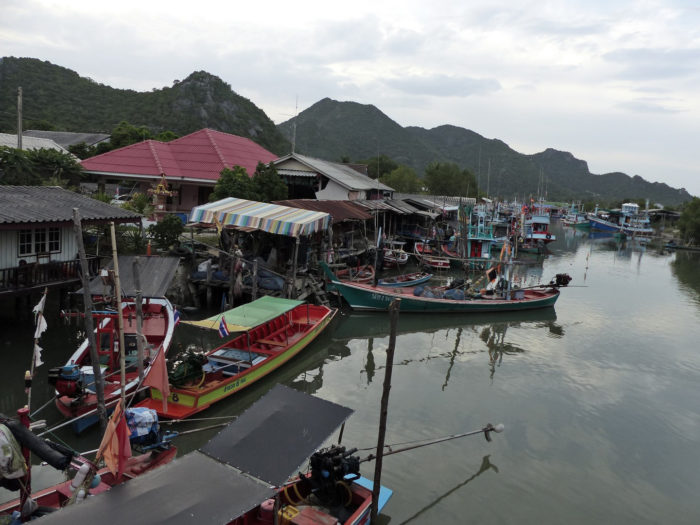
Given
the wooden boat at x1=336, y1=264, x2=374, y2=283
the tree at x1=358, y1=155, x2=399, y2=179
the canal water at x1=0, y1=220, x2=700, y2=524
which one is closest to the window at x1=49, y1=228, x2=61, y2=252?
the canal water at x1=0, y1=220, x2=700, y2=524

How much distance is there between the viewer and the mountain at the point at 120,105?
48.3 m

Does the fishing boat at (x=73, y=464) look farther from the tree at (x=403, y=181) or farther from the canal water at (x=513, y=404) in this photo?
the tree at (x=403, y=181)

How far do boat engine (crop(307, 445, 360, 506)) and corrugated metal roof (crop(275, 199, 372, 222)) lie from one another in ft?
55.0

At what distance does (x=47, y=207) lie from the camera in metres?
14.5

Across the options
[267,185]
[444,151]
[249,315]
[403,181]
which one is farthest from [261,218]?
[444,151]

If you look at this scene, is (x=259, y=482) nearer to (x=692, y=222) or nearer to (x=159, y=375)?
(x=159, y=375)

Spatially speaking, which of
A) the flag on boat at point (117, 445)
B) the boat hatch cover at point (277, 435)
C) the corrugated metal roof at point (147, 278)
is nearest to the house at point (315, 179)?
the corrugated metal roof at point (147, 278)

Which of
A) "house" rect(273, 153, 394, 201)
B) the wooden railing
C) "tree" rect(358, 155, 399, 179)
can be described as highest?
"tree" rect(358, 155, 399, 179)

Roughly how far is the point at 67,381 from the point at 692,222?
65779mm

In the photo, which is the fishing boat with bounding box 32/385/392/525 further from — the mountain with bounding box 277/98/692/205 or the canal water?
the mountain with bounding box 277/98/692/205

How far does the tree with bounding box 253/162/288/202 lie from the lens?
83.7 feet

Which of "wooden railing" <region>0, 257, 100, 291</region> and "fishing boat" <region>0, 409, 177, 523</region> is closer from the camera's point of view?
"fishing boat" <region>0, 409, 177, 523</region>

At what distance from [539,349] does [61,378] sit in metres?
15.9

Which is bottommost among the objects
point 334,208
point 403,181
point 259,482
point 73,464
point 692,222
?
point 73,464
